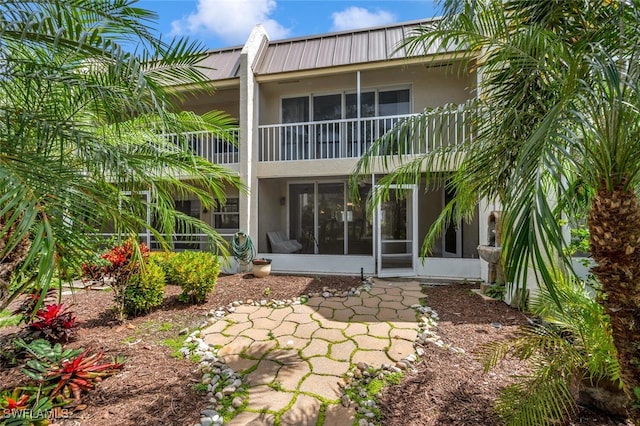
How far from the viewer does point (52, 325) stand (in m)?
4.20

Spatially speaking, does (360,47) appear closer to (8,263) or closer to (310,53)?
(310,53)

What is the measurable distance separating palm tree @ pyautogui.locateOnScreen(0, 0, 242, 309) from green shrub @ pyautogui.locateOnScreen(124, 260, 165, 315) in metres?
2.29

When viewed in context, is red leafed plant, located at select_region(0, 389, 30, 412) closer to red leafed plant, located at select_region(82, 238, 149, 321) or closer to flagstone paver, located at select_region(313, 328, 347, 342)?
red leafed plant, located at select_region(82, 238, 149, 321)

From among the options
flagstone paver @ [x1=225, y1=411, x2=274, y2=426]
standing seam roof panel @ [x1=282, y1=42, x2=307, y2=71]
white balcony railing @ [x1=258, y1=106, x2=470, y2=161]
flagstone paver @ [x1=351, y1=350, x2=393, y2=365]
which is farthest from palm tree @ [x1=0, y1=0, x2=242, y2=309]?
standing seam roof panel @ [x1=282, y1=42, x2=307, y2=71]

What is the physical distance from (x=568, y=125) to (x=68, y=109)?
13.5 feet

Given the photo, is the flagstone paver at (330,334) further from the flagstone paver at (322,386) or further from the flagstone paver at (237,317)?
the flagstone paver at (237,317)

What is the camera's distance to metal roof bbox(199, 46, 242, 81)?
30.2 ft

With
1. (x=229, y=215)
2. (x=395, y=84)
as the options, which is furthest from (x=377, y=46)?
(x=229, y=215)

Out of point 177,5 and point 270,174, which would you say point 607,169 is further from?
point 270,174

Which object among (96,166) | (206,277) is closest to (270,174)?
(206,277)

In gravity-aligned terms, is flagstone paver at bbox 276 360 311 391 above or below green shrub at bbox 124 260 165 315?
below

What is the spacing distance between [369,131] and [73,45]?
790 centimetres

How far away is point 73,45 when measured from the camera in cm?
212

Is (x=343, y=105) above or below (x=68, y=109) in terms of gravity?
above
